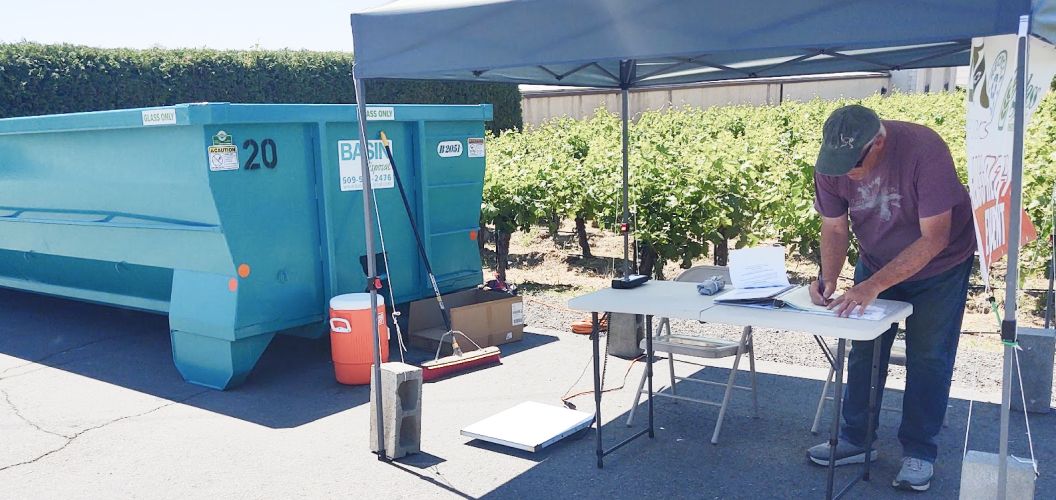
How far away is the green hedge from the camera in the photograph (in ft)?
50.1

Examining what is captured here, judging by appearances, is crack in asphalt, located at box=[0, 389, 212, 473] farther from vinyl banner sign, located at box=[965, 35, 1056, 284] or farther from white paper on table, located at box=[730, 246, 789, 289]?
vinyl banner sign, located at box=[965, 35, 1056, 284]

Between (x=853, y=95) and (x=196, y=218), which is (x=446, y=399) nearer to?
(x=196, y=218)

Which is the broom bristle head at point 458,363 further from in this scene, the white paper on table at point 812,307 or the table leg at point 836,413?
the table leg at point 836,413

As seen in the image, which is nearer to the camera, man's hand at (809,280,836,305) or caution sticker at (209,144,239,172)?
man's hand at (809,280,836,305)

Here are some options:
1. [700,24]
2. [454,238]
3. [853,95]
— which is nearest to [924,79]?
[853,95]

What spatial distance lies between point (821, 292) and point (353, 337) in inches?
124

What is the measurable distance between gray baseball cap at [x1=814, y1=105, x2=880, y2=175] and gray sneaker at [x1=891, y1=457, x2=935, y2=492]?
143 cm

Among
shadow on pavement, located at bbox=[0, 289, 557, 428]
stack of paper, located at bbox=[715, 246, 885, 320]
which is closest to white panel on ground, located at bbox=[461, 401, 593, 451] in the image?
shadow on pavement, located at bbox=[0, 289, 557, 428]

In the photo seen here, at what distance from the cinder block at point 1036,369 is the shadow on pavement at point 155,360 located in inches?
134

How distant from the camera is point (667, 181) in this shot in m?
8.50

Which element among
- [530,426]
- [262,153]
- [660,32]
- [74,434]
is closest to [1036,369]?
[530,426]

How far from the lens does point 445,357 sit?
636 cm

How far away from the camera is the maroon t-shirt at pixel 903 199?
11.8 ft

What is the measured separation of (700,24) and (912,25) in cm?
72
